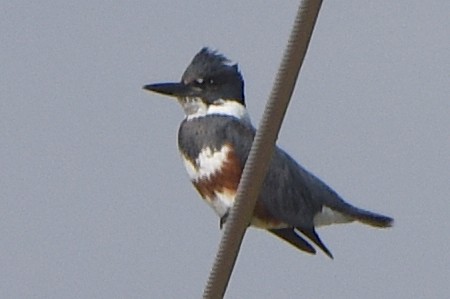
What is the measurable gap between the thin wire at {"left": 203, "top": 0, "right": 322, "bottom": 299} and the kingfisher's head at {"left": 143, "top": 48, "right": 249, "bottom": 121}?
2922 millimetres

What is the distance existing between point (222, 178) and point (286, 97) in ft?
8.49

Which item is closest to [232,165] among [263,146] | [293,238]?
[293,238]

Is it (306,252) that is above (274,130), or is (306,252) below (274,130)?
below

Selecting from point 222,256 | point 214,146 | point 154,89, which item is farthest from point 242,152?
point 222,256

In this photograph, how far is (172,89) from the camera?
22.4ft

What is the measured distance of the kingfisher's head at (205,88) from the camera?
6.87m

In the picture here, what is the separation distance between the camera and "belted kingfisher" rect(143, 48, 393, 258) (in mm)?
6398

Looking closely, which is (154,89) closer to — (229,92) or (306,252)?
(229,92)

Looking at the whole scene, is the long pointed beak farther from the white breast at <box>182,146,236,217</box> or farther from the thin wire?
the thin wire

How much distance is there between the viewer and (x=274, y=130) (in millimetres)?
3826

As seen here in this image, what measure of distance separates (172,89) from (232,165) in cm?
59

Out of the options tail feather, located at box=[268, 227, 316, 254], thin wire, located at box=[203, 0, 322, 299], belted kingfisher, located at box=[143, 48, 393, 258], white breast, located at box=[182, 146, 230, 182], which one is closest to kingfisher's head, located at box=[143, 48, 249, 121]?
belted kingfisher, located at box=[143, 48, 393, 258]

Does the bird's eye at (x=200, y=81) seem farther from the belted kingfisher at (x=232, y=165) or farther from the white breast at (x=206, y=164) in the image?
the white breast at (x=206, y=164)

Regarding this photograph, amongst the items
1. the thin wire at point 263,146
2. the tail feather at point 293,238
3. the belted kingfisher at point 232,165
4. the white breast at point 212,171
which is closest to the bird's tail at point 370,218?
the belted kingfisher at point 232,165
